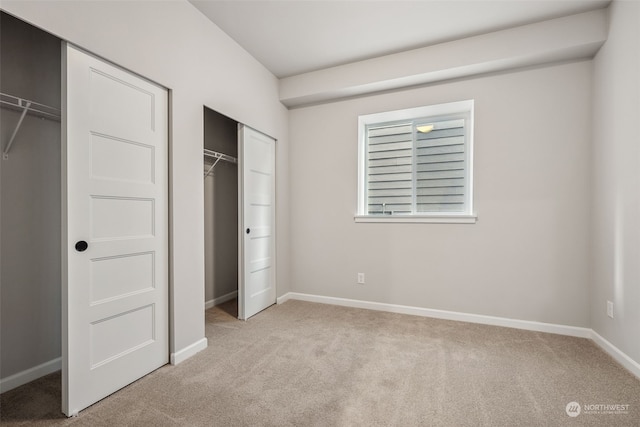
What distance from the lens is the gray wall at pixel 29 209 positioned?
183 centimetres

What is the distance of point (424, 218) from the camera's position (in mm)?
3191

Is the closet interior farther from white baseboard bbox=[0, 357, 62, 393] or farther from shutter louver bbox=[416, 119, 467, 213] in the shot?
shutter louver bbox=[416, 119, 467, 213]

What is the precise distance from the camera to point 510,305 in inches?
112

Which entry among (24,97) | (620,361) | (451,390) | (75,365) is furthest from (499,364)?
(24,97)

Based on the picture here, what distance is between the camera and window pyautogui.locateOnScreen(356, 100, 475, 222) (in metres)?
3.20

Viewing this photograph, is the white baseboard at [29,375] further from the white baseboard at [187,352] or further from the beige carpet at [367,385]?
the white baseboard at [187,352]

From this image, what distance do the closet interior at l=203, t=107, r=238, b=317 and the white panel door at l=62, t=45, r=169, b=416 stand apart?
1.34 meters

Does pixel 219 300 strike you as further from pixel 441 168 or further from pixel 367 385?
pixel 441 168

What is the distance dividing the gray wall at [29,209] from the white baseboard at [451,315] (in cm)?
221

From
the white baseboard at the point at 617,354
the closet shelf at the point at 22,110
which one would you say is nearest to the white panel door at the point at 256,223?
the closet shelf at the point at 22,110

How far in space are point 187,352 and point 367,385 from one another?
4.51 ft

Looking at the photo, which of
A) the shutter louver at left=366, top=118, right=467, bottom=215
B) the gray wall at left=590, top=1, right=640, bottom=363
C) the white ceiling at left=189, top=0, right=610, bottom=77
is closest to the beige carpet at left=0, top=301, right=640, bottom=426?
the gray wall at left=590, top=1, right=640, bottom=363

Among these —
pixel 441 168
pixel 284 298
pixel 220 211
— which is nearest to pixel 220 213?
pixel 220 211

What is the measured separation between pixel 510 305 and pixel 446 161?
1.61 meters
